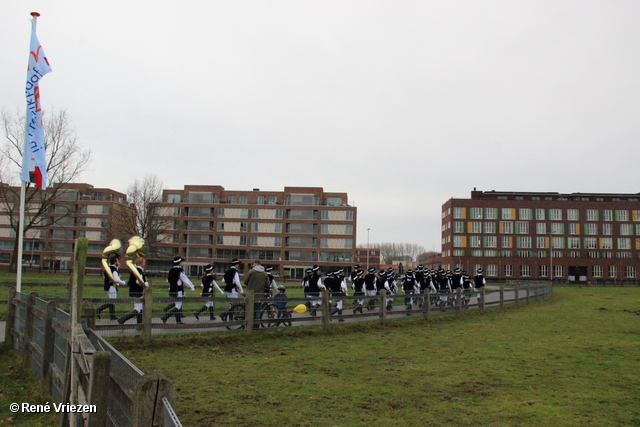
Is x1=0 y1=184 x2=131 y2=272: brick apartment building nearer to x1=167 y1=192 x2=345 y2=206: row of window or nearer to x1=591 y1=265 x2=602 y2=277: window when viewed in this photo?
x1=167 y1=192 x2=345 y2=206: row of window

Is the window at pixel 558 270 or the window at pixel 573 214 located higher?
the window at pixel 573 214

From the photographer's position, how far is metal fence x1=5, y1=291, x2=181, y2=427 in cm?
303

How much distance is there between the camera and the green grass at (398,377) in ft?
21.1

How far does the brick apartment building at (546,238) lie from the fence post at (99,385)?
96.8 meters

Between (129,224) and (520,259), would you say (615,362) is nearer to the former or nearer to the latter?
(129,224)

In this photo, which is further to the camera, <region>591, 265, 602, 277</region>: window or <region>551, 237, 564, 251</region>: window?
<region>551, 237, 564, 251</region>: window

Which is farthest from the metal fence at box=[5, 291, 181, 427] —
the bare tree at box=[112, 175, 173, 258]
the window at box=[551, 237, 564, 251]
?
the window at box=[551, 237, 564, 251]

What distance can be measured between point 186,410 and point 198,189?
9102 cm

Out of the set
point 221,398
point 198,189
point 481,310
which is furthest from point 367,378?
point 198,189

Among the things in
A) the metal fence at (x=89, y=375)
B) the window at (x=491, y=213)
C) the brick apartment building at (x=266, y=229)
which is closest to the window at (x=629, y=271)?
the window at (x=491, y=213)

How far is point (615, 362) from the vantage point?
10227mm

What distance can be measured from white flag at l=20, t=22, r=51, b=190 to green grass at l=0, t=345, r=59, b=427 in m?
5.54

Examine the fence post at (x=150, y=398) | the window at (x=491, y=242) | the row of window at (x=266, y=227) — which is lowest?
the fence post at (x=150, y=398)

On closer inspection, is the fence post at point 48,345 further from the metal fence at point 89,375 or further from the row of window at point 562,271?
the row of window at point 562,271
